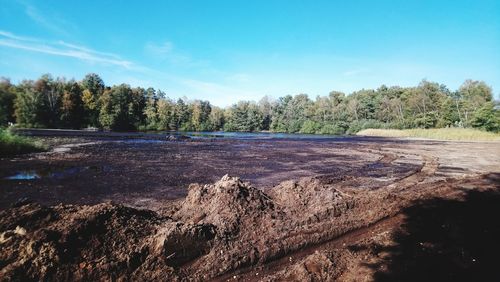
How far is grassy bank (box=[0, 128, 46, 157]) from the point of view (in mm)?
19609

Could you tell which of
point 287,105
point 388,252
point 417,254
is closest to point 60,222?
point 388,252

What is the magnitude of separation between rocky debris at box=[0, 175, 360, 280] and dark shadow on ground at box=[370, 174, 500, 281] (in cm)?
146

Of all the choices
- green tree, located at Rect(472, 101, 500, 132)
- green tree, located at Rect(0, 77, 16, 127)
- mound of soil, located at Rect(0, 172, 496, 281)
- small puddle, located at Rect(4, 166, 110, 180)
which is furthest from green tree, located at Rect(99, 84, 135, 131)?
green tree, located at Rect(472, 101, 500, 132)

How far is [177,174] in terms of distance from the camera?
47.2 ft

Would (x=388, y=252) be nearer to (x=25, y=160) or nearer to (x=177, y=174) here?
(x=177, y=174)

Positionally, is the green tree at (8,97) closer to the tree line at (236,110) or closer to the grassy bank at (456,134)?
the tree line at (236,110)

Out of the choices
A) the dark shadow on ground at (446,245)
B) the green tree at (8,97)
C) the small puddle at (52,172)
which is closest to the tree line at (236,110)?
the green tree at (8,97)

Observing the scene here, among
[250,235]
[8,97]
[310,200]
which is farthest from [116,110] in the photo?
[250,235]

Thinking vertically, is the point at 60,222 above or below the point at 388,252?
above

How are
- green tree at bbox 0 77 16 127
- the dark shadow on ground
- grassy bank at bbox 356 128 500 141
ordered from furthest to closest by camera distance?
green tree at bbox 0 77 16 127 → grassy bank at bbox 356 128 500 141 → the dark shadow on ground

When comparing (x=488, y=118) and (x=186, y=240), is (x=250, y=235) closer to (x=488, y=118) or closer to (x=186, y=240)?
(x=186, y=240)

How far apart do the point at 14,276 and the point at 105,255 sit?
1.15 metres

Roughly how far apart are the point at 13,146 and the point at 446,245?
85.1 ft

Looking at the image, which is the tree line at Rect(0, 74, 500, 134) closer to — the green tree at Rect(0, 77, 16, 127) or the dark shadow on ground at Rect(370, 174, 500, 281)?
the green tree at Rect(0, 77, 16, 127)
